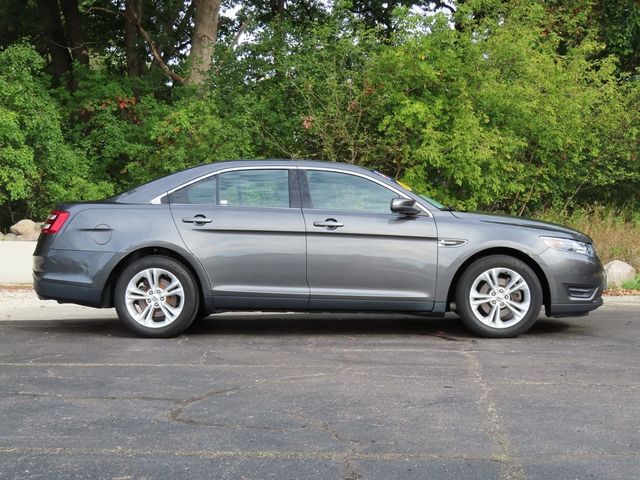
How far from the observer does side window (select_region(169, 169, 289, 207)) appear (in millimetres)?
7910

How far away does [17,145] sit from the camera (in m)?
15.3

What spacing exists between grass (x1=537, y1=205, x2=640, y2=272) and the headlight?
429 centimetres

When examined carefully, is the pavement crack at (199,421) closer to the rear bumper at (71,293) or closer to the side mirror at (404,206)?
the rear bumper at (71,293)

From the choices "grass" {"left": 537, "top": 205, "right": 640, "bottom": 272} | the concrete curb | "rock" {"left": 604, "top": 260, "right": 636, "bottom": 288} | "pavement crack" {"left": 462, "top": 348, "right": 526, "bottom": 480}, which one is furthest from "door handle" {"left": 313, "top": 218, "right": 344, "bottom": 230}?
the concrete curb

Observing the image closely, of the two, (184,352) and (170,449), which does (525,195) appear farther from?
(170,449)

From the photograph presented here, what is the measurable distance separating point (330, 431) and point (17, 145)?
482 inches

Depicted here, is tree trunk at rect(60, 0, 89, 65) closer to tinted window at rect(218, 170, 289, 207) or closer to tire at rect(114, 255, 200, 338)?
tinted window at rect(218, 170, 289, 207)

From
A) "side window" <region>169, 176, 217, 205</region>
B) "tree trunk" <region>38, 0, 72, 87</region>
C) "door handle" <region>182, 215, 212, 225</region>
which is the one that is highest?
"tree trunk" <region>38, 0, 72, 87</region>

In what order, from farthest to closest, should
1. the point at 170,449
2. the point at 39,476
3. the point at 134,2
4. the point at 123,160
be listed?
1. the point at 134,2
2. the point at 123,160
3. the point at 170,449
4. the point at 39,476

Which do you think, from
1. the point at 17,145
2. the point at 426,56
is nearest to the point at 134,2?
the point at 17,145

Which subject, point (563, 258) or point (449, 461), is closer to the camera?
point (449, 461)

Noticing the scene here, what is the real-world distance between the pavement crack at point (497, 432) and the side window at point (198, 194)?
295 cm

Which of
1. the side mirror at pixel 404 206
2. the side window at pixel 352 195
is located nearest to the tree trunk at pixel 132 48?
the side window at pixel 352 195

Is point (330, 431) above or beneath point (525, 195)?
beneath
